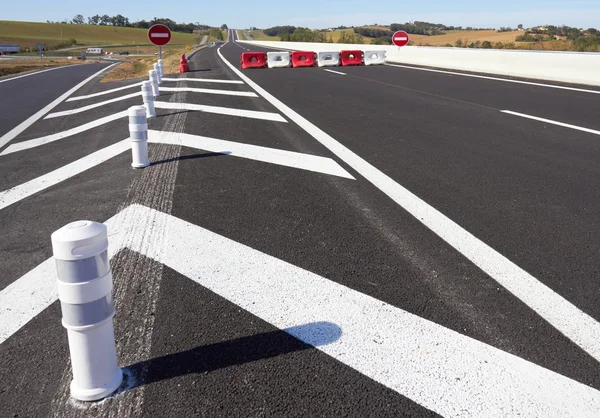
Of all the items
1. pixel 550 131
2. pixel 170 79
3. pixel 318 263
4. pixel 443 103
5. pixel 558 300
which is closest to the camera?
pixel 558 300

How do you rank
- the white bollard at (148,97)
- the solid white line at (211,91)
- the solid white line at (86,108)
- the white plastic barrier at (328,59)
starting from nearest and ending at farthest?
the white bollard at (148,97), the solid white line at (86,108), the solid white line at (211,91), the white plastic barrier at (328,59)

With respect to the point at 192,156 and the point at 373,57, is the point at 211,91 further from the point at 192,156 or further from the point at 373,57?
the point at 373,57

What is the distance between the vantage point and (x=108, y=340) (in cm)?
289

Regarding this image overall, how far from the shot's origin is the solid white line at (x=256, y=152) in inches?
285

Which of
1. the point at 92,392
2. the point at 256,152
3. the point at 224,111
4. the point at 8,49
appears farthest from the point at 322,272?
the point at 8,49

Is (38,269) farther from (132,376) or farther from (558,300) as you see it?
(558,300)

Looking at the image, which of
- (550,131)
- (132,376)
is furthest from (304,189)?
(550,131)

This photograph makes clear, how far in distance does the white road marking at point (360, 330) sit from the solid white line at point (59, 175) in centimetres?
231

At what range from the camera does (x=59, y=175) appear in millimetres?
7461

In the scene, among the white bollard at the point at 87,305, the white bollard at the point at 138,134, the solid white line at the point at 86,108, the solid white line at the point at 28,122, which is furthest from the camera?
the solid white line at the point at 86,108

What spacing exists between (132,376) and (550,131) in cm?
874

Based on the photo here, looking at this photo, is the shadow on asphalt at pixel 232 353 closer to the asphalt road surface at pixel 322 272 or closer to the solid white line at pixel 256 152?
the asphalt road surface at pixel 322 272

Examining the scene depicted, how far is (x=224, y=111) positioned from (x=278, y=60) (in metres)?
16.3

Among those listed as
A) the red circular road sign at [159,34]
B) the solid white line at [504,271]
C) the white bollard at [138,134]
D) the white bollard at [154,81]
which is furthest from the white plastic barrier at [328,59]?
the solid white line at [504,271]
